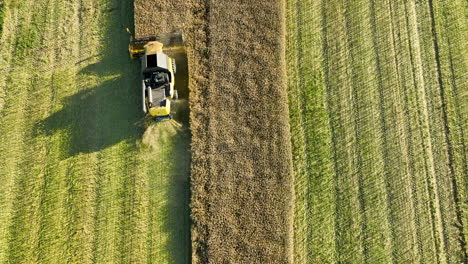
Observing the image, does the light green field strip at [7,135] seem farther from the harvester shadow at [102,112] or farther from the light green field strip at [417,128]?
the light green field strip at [417,128]

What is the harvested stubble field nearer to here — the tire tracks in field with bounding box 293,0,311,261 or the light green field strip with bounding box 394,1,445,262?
the tire tracks in field with bounding box 293,0,311,261

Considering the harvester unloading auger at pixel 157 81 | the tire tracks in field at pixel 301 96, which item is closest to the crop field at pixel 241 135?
the tire tracks in field at pixel 301 96

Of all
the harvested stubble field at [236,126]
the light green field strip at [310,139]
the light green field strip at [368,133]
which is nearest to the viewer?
the harvested stubble field at [236,126]

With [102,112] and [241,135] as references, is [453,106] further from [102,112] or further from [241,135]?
[102,112]

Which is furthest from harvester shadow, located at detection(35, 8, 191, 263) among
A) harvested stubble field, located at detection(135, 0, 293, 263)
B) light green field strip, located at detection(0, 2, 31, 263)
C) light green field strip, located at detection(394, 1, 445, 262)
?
light green field strip, located at detection(394, 1, 445, 262)

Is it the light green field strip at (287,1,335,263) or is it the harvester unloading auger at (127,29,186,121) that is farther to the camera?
the harvester unloading auger at (127,29,186,121)

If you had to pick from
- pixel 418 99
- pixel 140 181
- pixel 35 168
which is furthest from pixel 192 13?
pixel 418 99
